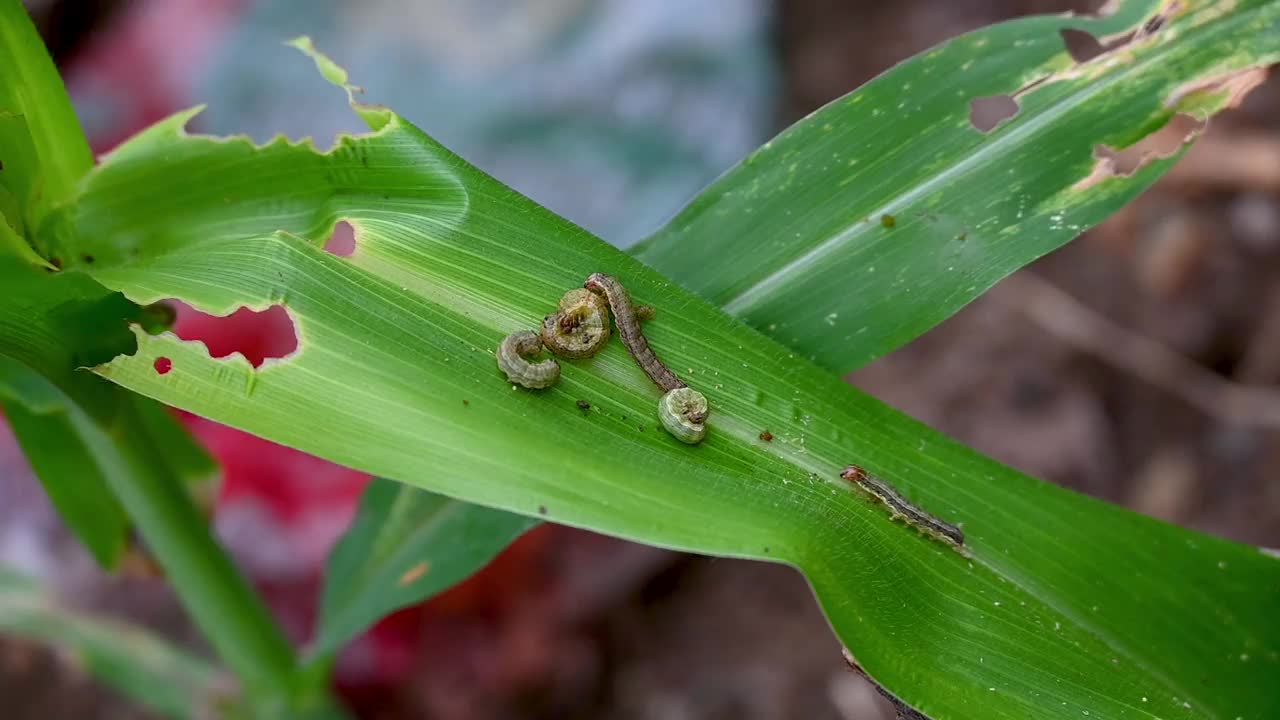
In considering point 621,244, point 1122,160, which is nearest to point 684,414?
point 1122,160

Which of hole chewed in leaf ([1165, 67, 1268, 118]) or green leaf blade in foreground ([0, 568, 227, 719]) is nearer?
hole chewed in leaf ([1165, 67, 1268, 118])

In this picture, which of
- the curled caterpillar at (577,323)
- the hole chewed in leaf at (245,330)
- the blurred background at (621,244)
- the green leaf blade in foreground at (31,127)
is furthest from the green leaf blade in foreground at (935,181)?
the hole chewed in leaf at (245,330)

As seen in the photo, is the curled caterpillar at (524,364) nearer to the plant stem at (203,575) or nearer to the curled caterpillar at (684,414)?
the curled caterpillar at (684,414)

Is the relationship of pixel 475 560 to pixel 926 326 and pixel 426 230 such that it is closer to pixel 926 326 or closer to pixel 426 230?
pixel 426 230

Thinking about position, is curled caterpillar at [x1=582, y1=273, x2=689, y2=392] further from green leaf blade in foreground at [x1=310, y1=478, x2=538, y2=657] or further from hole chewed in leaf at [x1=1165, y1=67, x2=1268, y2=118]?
hole chewed in leaf at [x1=1165, y1=67, x2=1268, y2=118]

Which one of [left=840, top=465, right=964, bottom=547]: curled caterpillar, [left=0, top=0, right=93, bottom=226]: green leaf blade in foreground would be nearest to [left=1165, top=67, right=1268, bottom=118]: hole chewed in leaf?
[left=840, top=465, right=964, bottom=547]: curled caterpillar

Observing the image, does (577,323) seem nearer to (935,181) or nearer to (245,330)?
(935,181)
